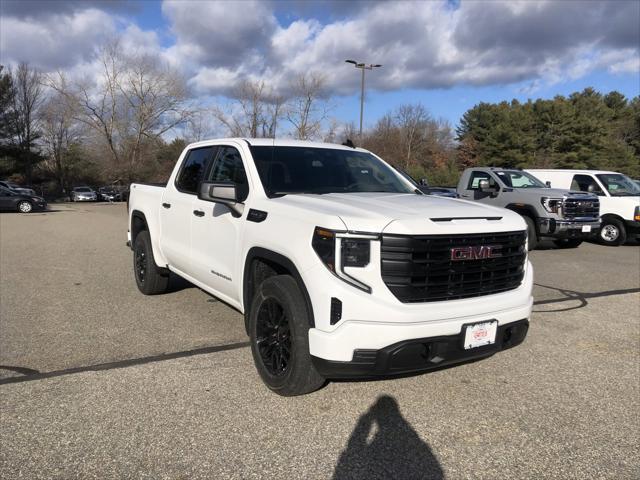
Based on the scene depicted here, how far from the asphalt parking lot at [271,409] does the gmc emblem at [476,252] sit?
3.55 feet

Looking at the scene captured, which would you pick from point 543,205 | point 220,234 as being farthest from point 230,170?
point 543,205

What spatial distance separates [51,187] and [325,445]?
204ft

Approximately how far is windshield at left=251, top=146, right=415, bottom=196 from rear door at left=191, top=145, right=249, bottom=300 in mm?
219

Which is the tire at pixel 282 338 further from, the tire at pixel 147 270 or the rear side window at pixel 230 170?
the tire at pixel 147 270

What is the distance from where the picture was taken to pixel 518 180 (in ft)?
42.2

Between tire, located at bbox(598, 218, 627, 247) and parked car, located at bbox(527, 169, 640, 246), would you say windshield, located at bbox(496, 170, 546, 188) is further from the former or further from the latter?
tire, located at bbox(598, 218, 627, 247)

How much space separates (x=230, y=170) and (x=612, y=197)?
1230 centimetres

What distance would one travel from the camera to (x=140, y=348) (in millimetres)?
4676

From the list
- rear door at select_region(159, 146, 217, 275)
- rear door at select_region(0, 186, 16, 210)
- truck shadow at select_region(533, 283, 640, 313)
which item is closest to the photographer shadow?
rear door at select_region(159, 146, 217, 275)

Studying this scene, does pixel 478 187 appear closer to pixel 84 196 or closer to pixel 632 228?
pixel 632 228

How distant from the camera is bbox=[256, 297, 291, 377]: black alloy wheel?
3490mm

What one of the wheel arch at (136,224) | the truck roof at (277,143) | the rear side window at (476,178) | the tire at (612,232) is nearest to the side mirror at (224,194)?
the truck roof at (277,143)

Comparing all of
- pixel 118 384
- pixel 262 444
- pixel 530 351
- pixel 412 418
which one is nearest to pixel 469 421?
pixel 412 418

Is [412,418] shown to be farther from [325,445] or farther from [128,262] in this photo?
[128,262]
